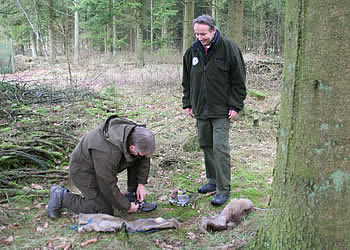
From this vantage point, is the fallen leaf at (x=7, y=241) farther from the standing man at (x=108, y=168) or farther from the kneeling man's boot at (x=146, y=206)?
the kneeling man's boot at (x=146, y=206)

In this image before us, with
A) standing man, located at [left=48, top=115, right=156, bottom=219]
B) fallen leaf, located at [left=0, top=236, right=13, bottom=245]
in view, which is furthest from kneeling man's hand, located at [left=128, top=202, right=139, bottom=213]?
fallen leaf, located at [left=0, top=236, right=13, bottom=245]

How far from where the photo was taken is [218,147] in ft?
11.3

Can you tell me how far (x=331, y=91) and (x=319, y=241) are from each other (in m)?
0.95

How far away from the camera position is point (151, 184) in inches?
169

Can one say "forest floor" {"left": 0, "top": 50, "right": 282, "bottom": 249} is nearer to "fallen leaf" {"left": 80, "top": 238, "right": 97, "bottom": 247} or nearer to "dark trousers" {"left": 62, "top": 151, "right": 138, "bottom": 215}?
"fallen leaf" {"left": 80, "top": 238, "right": 97, "bottom": 247}

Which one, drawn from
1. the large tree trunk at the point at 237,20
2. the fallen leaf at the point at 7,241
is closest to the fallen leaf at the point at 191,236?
the fallen leaf at the point at 7,241

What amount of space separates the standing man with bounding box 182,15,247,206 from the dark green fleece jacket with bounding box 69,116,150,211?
863 millimetres

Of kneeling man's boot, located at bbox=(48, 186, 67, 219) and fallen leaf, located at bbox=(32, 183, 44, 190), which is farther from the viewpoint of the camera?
fallen leaf, located at bbox=(32, 183, 44, 190)

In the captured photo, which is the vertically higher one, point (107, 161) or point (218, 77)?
point (218, 77)

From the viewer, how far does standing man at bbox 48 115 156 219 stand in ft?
9.45

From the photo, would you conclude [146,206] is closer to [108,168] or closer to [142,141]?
[108,168]

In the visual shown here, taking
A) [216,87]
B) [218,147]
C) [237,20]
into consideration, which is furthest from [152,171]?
[237,20]

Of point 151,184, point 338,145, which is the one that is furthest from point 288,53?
point 151,184

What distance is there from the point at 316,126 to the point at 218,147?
5.63ft
